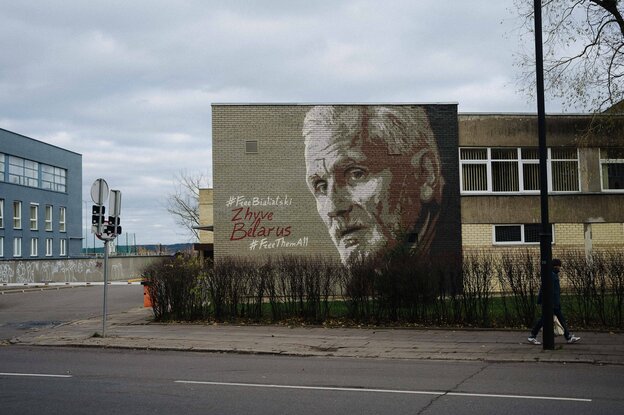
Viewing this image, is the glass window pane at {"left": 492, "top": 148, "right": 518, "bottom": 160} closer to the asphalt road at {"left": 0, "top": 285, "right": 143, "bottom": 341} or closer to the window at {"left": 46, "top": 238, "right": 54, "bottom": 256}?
the asphalt road at {"left": 0, "top": 285, "right": 143, "bottom": 341}

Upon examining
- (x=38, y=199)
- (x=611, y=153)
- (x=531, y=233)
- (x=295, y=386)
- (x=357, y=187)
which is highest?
(x=38, y=199)

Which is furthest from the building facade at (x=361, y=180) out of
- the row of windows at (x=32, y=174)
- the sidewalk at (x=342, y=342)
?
the row of windows at (x=32, y=174)

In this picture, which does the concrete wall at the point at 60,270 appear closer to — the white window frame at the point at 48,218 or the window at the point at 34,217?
the window at the point at 34,217

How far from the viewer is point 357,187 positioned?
1089 inches

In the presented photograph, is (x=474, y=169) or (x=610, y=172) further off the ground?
(x=474, y=169)

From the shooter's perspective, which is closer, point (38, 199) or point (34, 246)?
point (34, 246)

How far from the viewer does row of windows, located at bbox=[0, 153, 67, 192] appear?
57.4 m

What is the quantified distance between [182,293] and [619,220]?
18.7 meters

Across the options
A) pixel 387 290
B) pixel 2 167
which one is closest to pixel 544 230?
pixel 387 290

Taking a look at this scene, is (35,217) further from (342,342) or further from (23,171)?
(342,342)

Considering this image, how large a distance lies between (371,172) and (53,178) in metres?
47.3

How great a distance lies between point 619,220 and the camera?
1131 inches

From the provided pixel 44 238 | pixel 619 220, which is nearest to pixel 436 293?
pixel 619 220

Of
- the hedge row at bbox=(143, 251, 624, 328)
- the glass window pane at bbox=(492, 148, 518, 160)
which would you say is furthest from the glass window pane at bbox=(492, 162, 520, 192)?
the hedge row at bbox=(143, 251, 624, 328)
